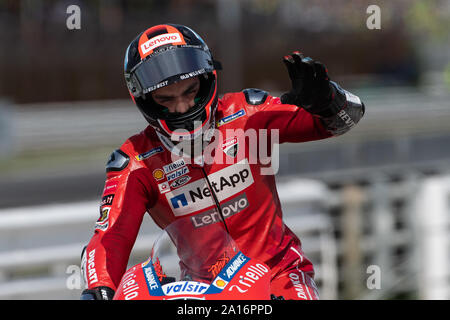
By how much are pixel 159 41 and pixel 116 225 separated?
93 cm

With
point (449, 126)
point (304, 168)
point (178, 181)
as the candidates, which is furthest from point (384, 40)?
point (178, 181)

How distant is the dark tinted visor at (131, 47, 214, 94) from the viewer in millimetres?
3238

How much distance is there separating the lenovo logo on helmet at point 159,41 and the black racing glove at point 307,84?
1.90 ft

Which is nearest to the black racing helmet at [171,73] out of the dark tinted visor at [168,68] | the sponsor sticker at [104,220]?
the dark tinted visor at [168,68]

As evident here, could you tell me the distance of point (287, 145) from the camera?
19.9 metres

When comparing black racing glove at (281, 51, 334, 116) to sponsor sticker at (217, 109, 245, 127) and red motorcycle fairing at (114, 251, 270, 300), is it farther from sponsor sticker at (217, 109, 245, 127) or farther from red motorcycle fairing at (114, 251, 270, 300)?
red motorcycle fairing at (114, 251, 270, 300)

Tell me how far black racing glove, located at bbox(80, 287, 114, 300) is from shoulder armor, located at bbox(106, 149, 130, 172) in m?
0.70

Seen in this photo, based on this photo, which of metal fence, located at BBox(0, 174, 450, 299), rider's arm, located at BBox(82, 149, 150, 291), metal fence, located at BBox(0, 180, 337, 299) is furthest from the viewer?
metal fence, located at BBox(0, 174, 450, 299)

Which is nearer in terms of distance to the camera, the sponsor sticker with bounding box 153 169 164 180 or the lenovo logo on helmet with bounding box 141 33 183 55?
the lenovo logo on helmet with bounding box 141 33 183 55

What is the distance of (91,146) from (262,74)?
42.7 ft

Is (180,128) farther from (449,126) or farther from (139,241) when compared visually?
(449,126)

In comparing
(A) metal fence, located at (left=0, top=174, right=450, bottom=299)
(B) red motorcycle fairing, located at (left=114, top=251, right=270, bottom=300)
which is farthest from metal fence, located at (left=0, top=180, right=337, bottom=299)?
(B) red motorcycle fairing, located at (left=114, top=251, right=270, bottom=300)

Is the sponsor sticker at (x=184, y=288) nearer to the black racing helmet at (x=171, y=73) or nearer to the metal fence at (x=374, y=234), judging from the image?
the black racing helmet at (x=171, y=73)

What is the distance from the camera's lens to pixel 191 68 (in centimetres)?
327
